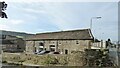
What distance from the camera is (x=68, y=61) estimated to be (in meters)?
30.4

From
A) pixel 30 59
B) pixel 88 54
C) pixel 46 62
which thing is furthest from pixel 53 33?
pixel 88 54

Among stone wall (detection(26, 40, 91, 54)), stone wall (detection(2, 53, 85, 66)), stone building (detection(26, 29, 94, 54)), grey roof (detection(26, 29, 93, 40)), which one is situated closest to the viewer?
stone wall (detection(2, 53, 85, 66))

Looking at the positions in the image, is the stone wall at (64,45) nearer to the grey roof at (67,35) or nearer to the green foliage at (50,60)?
the grey roof at (67,35)

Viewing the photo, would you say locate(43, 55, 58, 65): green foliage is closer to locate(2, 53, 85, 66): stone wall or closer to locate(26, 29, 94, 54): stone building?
locate(2, 53, 85, 66): stone wall

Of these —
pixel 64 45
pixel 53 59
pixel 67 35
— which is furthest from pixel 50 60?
pixel 67 35

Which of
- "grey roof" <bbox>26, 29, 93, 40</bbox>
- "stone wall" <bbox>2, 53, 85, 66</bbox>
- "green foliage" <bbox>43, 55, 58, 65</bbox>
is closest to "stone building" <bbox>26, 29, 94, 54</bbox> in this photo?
"grey roof" <bbox>26, 29, 93, 40</bbox>

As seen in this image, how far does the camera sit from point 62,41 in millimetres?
50969

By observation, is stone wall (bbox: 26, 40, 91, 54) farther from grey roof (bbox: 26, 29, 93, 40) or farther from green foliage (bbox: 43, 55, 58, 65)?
green foliage (bbox: 43, 55, 58, 65)

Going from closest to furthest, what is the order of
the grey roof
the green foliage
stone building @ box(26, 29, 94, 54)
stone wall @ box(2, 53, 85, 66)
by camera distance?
stone wall @ box(2, 53, 85, 66), the green foliage, stone building @ box(26, 29, 94, 54), the grey roof

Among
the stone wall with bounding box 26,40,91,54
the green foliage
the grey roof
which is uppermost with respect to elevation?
the grey roof

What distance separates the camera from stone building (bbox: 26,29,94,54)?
154 feet

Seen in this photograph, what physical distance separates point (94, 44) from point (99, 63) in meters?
16.7

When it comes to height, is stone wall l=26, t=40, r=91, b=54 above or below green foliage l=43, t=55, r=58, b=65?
above

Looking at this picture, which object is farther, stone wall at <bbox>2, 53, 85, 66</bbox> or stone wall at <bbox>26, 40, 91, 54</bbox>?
stone wall at <bbox>26, 40, 91, 54</bbox>
